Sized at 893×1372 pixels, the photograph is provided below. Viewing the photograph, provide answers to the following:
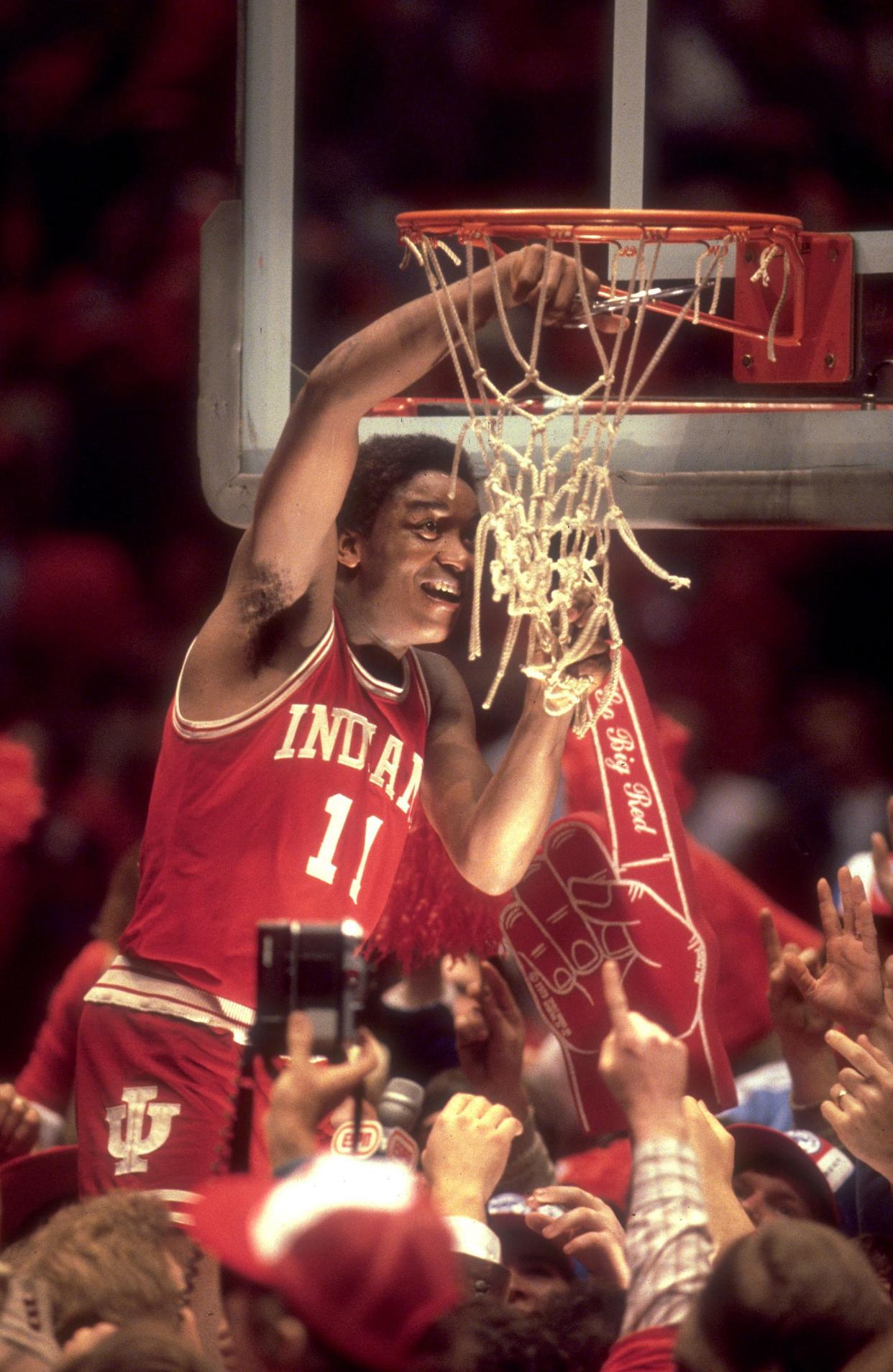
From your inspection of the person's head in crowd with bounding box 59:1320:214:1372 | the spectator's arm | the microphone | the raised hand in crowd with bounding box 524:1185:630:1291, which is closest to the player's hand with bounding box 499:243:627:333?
the spectator's arm

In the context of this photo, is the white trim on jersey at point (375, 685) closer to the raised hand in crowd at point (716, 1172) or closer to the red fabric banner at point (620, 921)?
the red fabric banner at point (620, 921)

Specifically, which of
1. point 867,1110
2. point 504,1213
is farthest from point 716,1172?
point 504,1213

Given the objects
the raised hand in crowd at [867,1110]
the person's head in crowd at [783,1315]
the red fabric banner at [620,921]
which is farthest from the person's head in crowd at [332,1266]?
the red fabric banner at [620,921]

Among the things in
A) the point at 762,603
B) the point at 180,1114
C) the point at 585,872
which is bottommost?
the point at 180,1114

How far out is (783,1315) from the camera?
6.82 feet

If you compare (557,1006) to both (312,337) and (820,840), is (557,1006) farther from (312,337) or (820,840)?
(312,337)

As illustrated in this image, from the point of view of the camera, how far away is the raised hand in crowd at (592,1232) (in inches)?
124

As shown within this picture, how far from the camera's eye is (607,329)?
3615 millimetres

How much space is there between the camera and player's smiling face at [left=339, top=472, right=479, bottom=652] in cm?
399

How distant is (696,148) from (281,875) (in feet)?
7.01

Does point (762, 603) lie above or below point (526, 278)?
below

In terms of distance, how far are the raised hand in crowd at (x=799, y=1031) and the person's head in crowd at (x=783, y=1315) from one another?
181 centimetres

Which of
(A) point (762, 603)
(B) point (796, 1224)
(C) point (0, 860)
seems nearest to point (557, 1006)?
(A) point (762, 603)

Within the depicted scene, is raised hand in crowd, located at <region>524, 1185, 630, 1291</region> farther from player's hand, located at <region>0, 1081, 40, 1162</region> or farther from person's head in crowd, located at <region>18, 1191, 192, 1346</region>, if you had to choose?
player's hand, located at <region>0, 1081, 40, 1162</region>
